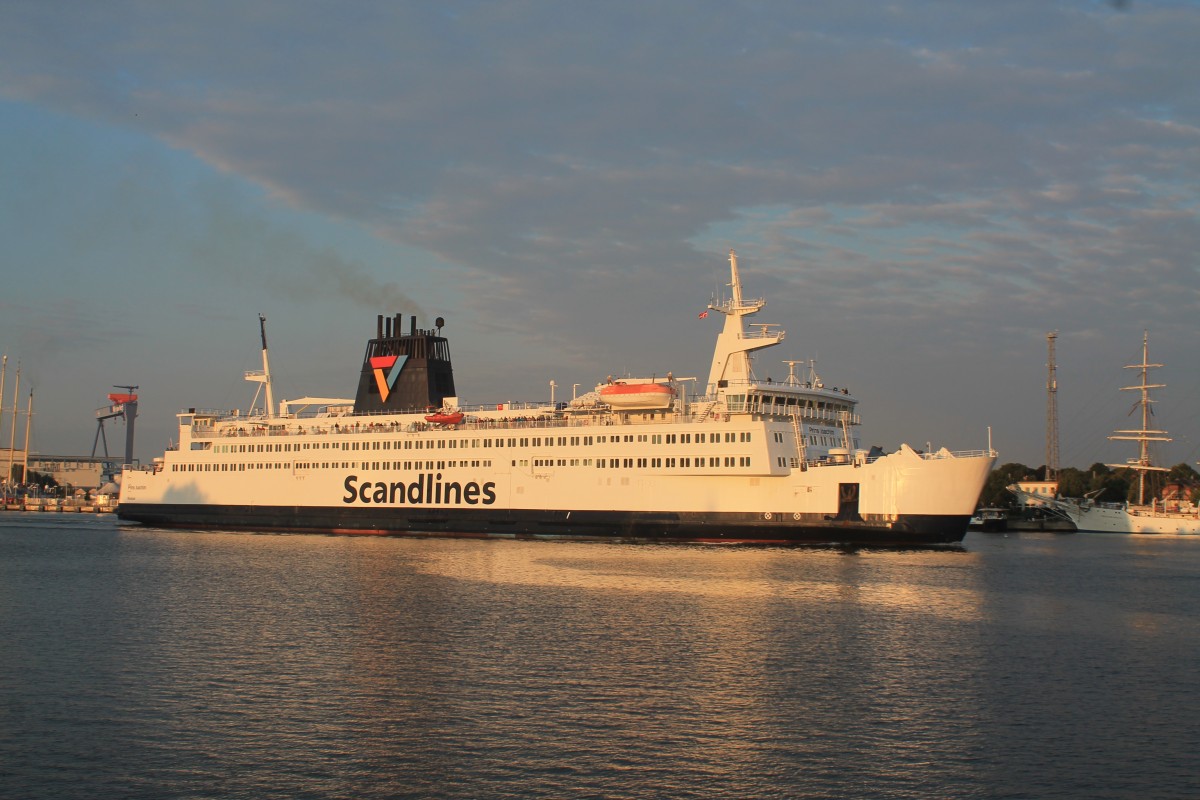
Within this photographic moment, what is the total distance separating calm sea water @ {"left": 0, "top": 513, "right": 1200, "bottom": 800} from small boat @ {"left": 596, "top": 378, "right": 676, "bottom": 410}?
15486mm

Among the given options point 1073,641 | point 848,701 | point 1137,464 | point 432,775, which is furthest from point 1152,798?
point 1137,464

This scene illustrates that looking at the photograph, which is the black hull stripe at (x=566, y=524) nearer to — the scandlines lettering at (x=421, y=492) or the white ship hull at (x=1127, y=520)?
the scandlines lettering at (x=421, y=492)

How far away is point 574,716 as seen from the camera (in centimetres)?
1814

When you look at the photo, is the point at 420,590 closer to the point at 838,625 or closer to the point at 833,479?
the point at 838,625

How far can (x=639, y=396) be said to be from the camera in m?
53.0

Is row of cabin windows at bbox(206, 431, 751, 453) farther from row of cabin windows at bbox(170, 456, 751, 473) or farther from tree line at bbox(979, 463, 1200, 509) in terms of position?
tree line at bbox(979, 463, 1200, 509)

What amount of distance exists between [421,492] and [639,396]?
14515mm

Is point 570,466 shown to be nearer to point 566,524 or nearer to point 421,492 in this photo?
point 566,524

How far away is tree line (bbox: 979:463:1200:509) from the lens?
111562mm

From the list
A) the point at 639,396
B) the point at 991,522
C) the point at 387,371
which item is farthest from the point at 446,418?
the point at 991,522

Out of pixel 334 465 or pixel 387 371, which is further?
pixel 387 371

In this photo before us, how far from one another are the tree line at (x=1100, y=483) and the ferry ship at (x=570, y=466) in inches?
2377

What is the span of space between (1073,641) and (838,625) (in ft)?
18.0

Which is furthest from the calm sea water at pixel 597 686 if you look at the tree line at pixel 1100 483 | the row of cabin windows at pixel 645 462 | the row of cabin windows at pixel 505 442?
the tree line at pixel 1100 483
